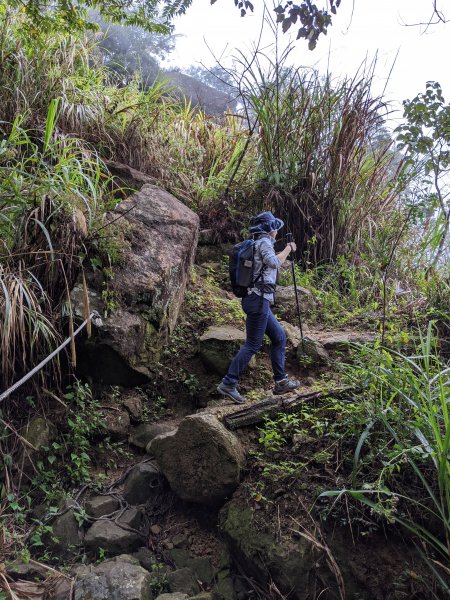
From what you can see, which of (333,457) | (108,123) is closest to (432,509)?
(333,457)

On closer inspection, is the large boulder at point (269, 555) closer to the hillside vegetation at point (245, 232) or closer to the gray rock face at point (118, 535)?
the hillside vegetation at point (245, 232)

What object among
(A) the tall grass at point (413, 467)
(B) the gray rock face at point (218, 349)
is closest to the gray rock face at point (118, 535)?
(A) the tall grass at point (413, 467)

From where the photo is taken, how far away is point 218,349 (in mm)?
4703

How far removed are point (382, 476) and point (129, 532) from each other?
5.44ft

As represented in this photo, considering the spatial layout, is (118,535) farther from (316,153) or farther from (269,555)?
(316,153)

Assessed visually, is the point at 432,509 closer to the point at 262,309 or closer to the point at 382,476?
the point at 382,476

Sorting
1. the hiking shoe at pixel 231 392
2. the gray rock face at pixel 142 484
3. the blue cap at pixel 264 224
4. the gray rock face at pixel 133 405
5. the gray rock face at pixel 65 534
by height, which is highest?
the blue cap at pixel 264 224

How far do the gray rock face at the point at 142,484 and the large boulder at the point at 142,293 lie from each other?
2.76 ft

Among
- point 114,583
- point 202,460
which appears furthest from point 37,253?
point 114,583

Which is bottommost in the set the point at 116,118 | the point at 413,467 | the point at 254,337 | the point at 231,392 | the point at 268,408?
the point at 231,392

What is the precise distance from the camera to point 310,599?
9.23ft

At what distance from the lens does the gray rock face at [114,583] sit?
2.82 m

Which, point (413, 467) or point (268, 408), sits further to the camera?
point (268, 408)

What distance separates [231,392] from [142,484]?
98 centimetres
